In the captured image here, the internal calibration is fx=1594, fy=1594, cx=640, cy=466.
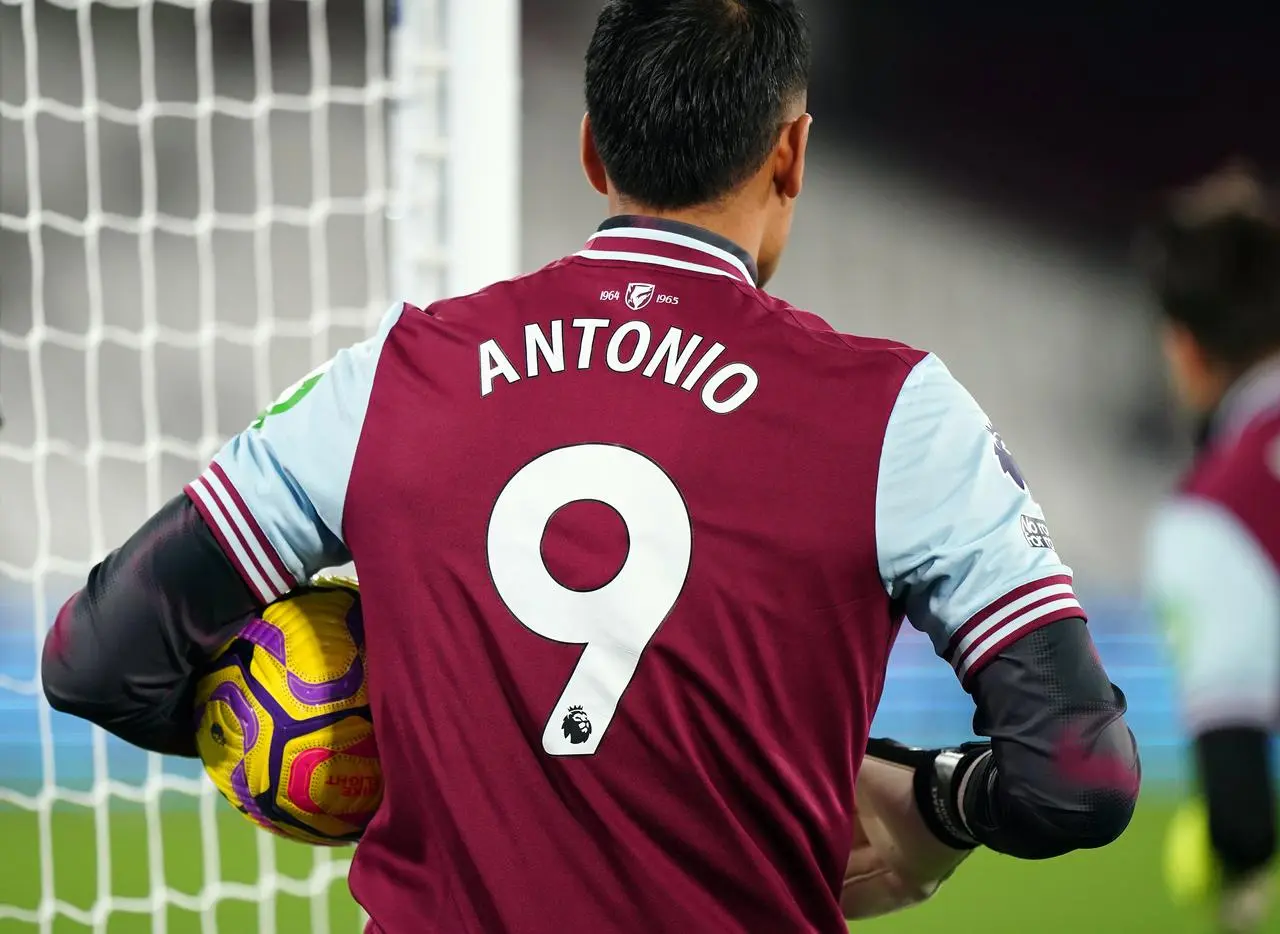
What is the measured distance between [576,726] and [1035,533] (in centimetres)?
44

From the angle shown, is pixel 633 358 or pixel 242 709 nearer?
pixel 633 358

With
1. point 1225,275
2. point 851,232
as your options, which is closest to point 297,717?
point 1225,275

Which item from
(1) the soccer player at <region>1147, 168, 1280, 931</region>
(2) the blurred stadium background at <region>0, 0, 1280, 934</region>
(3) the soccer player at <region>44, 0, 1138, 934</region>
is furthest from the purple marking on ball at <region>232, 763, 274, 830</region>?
(2) the blurred stadium background at <region>0, 0, 1280, 934</region>

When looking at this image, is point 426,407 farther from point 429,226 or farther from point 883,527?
point 429,226

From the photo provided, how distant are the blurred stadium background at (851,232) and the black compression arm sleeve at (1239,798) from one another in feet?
12.4

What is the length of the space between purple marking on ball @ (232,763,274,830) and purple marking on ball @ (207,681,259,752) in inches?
1.2

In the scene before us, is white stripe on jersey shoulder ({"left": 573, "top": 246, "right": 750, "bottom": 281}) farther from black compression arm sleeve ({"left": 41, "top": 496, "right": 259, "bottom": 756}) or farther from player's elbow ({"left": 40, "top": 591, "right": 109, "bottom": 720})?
player's elbow ({"left": 40, "top": 591, "right": 109, "bottom": 720})

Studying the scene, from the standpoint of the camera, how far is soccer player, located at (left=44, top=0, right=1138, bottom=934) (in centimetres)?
138

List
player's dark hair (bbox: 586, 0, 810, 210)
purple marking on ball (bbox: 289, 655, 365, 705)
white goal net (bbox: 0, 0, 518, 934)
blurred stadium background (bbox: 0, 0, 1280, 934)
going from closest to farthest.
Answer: player's dark hair (bbox: 586, 0, 810, 210) < purple marking on ball (bbox: 289, 655, 365, 705) < white goal net (bbox: 0, 0, 518, 934) < blurred stadium background (bbox: 0, 0, 1280, 934)

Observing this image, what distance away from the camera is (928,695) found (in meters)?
6.49

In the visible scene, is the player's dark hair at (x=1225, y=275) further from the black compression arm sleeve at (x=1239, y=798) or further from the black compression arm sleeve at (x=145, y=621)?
the black compression arm sleeve at (x=145, y=621)

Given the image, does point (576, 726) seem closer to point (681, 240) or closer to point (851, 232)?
point (681, 240)

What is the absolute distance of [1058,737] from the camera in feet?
4.45

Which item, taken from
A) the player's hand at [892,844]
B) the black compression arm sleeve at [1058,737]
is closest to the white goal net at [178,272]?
the player's hand at [892,844]
